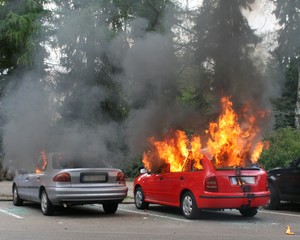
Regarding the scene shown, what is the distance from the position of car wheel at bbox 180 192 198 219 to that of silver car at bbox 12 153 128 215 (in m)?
1.23

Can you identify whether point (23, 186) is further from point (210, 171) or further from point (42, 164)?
point (210, 171)

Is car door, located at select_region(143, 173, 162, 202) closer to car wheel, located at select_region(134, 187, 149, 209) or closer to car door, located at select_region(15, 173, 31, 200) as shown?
car wheel, located at select_region(134, 187, 149, 209)

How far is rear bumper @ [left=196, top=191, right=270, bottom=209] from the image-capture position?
28.9 ft

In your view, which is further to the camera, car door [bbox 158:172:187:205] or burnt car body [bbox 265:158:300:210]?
burnt car body [bbox 265:158:300:210]

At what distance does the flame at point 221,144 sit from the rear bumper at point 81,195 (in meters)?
1.61

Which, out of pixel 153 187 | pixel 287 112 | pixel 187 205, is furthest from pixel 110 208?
pixel 287 112

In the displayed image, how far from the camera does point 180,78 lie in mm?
11977

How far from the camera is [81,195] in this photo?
925 centimetres

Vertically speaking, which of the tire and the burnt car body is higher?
the burnt car body

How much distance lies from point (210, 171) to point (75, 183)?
2623 millimetres

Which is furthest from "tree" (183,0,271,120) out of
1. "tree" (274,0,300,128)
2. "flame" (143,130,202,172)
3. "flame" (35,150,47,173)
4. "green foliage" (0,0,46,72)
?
"green foliage" (0,0,46,72)

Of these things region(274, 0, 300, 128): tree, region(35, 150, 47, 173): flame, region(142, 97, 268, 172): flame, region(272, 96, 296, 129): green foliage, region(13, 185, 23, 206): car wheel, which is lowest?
region(13, 185, 23, 206): car wheel

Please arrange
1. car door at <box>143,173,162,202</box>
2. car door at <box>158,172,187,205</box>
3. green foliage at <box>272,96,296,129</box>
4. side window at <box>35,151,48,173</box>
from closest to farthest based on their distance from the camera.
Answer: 1. car door at <box>158,172,187,205</box>
2. side window at <box>35,151,48,173</box>
3. car door at <box>143,173,162,202</box>
4. green foliage at <box>272,96,296,129</box>

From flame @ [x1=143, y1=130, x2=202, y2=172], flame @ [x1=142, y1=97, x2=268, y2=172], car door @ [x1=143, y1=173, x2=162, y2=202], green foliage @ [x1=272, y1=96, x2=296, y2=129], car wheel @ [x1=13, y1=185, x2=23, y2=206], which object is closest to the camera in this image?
flame @ [x1=142, y1=97, x2=268, y2=172]
